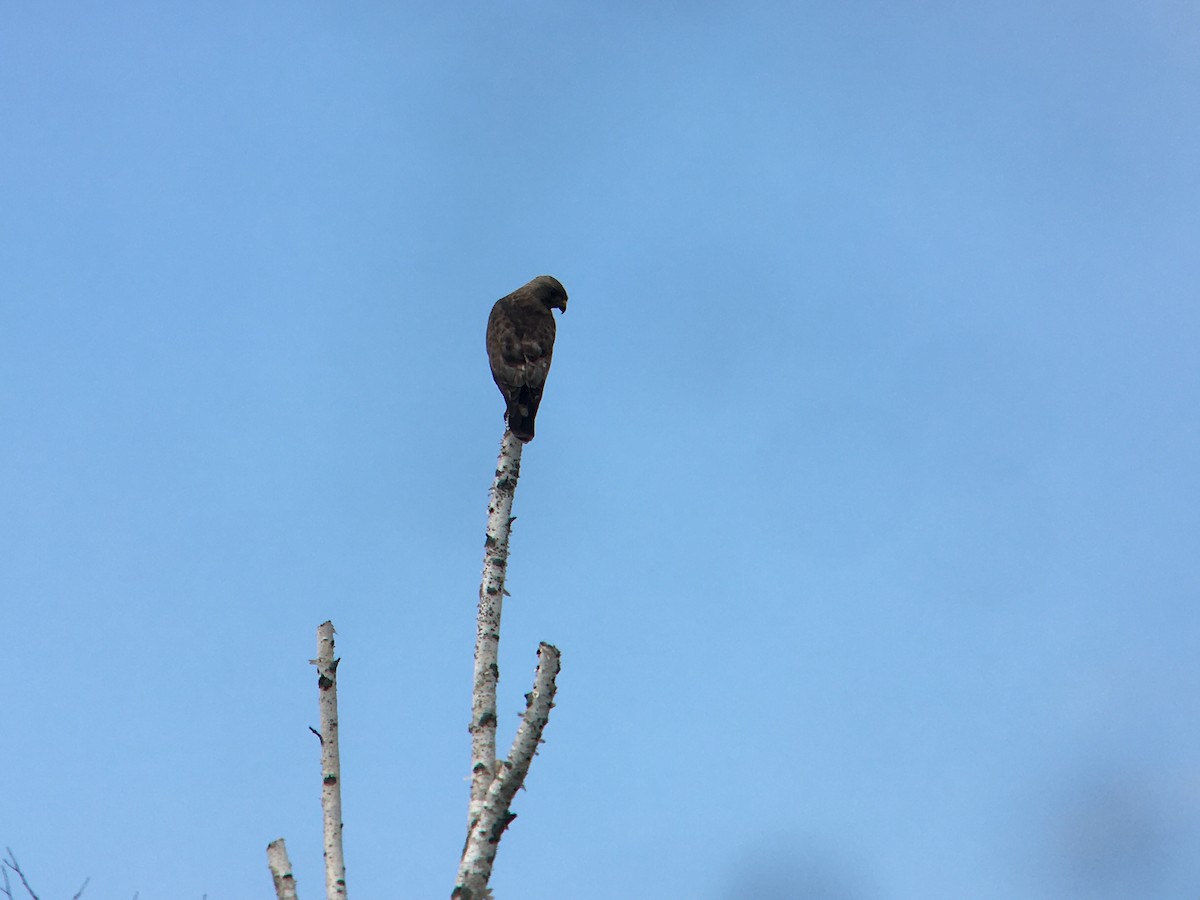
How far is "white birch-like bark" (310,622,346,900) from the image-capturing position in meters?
6.62

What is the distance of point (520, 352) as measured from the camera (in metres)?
10.9

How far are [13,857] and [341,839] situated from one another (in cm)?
260

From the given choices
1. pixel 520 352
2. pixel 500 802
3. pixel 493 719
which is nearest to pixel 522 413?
pixel 520 352

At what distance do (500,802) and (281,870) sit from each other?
145 centimetres

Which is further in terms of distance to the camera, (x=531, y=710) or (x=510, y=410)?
(x=510, y=410)

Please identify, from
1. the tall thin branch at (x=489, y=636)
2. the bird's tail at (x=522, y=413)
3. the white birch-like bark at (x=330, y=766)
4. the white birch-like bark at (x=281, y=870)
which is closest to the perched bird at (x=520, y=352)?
the bird's tail at (x=522, y=413)

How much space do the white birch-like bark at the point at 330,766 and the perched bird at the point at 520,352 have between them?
246cm

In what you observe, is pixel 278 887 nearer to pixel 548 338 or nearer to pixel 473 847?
pixel 473 847

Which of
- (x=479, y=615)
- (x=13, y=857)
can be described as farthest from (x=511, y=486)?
(x=13, y=857)

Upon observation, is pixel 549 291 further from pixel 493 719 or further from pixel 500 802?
pixel 500 802

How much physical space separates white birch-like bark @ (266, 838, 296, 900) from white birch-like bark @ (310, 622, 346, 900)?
0.22m

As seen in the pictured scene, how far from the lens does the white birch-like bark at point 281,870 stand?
21.6ft

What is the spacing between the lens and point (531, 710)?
21.4 feet

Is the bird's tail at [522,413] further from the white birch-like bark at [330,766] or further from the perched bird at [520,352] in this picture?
the white birch-like bark at [330,766]
